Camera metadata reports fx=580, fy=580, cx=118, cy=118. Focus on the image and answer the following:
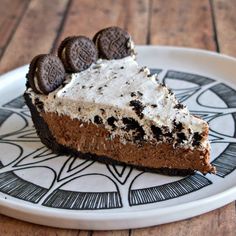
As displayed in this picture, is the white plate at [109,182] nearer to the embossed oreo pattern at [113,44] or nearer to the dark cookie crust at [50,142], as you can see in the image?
the dark cookie crust at [50,142]

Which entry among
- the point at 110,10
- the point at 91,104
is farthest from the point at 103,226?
the point at 110,10

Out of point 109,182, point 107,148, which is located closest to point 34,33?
point 107,148

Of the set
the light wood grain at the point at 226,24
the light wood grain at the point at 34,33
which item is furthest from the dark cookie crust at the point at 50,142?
the light wood grain at the point at 226,24

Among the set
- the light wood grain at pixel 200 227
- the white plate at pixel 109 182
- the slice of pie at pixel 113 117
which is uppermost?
the slice of pie at pixel 113 117

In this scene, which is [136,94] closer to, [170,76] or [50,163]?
[50,163]

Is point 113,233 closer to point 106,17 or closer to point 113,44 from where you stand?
point 113,44

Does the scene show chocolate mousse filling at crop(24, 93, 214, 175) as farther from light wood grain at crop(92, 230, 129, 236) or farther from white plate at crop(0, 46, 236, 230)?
light wood grain at crop(92, 230, 129, 236)

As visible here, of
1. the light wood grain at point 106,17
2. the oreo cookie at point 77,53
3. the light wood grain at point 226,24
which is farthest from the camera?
the light wood grain at point 106,17

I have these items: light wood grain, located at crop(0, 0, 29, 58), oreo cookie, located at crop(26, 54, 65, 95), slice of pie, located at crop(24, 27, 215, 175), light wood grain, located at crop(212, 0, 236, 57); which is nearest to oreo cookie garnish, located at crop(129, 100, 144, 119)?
slice of pie, located at crop(24, 27, 215, 175)
